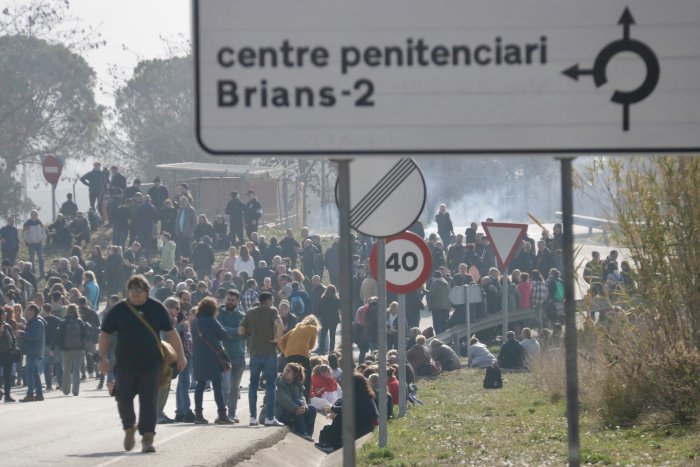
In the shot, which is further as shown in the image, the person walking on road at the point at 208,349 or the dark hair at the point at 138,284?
the person walking on road at the point at 208,349

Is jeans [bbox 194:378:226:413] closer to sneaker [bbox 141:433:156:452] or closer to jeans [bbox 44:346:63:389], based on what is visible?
sneaker [bbox 141:433:156:452]

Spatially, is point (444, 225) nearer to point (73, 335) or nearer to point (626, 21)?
point (73, 335)

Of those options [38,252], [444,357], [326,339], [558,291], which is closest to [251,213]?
[38,252]

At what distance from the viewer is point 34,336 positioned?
75.8 ft

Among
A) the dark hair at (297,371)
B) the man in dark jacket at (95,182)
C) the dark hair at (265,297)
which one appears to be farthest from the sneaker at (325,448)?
the man in dark jacket at (95,182)

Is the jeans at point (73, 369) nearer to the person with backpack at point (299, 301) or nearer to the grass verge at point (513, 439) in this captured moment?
the person with backpack at point (299, 301)

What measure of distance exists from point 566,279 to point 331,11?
1.20 metres

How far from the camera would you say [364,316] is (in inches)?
1061

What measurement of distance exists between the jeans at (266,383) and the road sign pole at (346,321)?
12.0m

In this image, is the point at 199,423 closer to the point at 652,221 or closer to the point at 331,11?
the point at 652,221

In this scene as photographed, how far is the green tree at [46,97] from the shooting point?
61.5 meters

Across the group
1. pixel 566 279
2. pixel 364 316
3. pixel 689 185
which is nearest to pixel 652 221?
pixel 689 185

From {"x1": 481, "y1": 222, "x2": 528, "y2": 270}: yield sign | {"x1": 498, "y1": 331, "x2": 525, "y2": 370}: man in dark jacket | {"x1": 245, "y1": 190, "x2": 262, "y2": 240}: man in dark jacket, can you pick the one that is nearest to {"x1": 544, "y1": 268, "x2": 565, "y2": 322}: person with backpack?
{"x1": 498, "y1": 331, "x2": 525, "y2": 370}: man in dark jacket

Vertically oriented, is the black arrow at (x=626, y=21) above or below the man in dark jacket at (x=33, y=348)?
above
